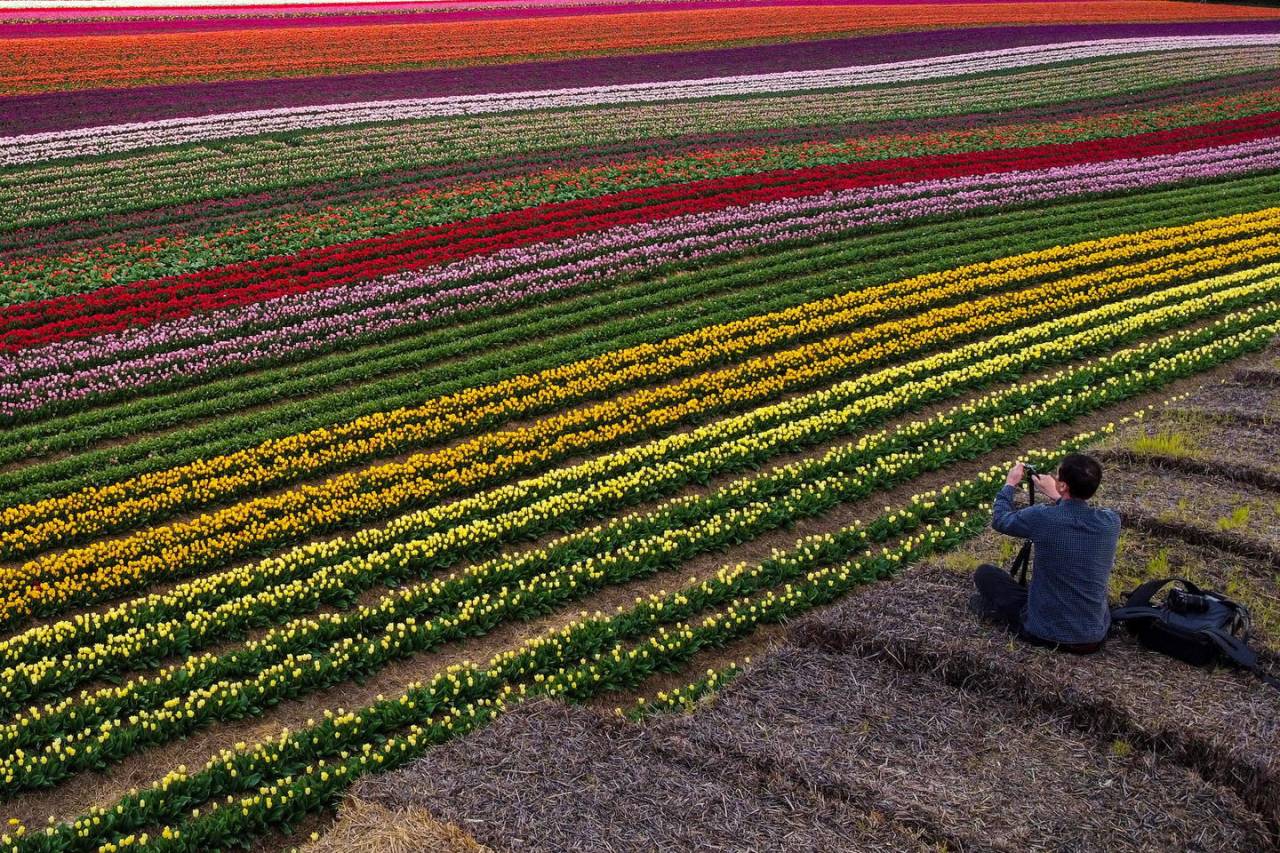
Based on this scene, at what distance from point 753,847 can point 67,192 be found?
1342 inches

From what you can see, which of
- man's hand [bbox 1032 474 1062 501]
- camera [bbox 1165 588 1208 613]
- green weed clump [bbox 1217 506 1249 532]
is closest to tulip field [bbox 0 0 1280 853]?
green weed clump [bbox 1217 506 1249 532]

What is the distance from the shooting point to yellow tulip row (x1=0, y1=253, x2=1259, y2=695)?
11.7 meters

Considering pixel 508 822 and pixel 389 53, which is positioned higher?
pixel 389 53

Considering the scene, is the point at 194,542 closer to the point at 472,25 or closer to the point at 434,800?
the point at 434,800

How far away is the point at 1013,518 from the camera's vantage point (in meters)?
8.86

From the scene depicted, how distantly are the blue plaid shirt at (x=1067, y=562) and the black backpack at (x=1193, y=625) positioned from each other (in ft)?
0.97

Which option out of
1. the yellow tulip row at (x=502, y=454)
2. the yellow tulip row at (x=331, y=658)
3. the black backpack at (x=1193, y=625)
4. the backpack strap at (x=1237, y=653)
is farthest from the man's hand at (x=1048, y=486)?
the yellow tulip row at (x=502, y=454)

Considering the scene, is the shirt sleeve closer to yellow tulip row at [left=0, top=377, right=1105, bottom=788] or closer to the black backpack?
the black backpack

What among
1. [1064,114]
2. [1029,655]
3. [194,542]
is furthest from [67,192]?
[1064,114]

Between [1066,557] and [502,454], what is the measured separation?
31.7 feet

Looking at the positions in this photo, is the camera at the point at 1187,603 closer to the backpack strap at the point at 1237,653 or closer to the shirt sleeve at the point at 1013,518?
the backpack strap at the point at 1237,653

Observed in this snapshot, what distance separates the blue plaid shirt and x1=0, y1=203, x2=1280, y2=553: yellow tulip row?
10.5 metres

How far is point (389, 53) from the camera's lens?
5528 centimetres

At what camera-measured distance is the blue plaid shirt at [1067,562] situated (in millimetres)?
8531
